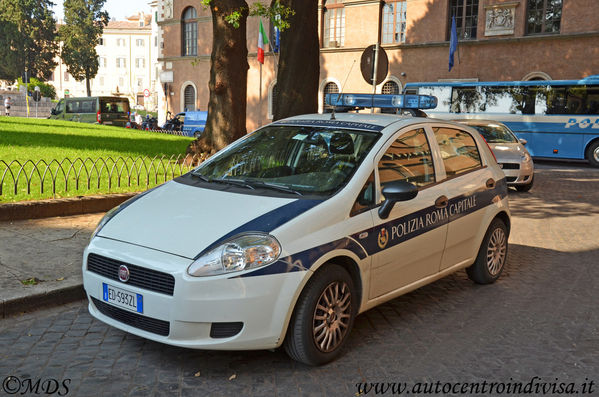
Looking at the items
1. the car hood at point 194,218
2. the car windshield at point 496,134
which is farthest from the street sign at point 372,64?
the car hood at point 194,218

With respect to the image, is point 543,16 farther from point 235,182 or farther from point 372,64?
point 235,182

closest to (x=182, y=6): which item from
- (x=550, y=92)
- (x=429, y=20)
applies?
(x=429, y=20)

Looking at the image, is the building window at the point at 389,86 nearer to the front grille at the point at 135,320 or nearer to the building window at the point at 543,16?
the building window at the point at 543,16

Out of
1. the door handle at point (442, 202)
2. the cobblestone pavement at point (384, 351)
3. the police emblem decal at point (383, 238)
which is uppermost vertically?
the door handle at point (442, 202)

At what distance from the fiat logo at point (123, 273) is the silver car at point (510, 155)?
431 inches

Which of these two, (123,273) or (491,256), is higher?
(123,273)

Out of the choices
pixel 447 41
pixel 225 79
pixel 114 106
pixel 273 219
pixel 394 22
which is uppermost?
pixel 394 22

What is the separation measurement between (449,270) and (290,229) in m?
2.21

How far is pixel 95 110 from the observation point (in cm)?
3584

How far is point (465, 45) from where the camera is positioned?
3016 cm

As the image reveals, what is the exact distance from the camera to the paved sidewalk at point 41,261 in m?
5.16

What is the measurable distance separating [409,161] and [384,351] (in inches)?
61.1

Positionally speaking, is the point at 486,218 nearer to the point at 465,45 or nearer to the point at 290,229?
the point at 290,229

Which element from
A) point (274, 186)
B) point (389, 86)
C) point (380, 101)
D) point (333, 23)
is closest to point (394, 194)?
point (274, 186)
